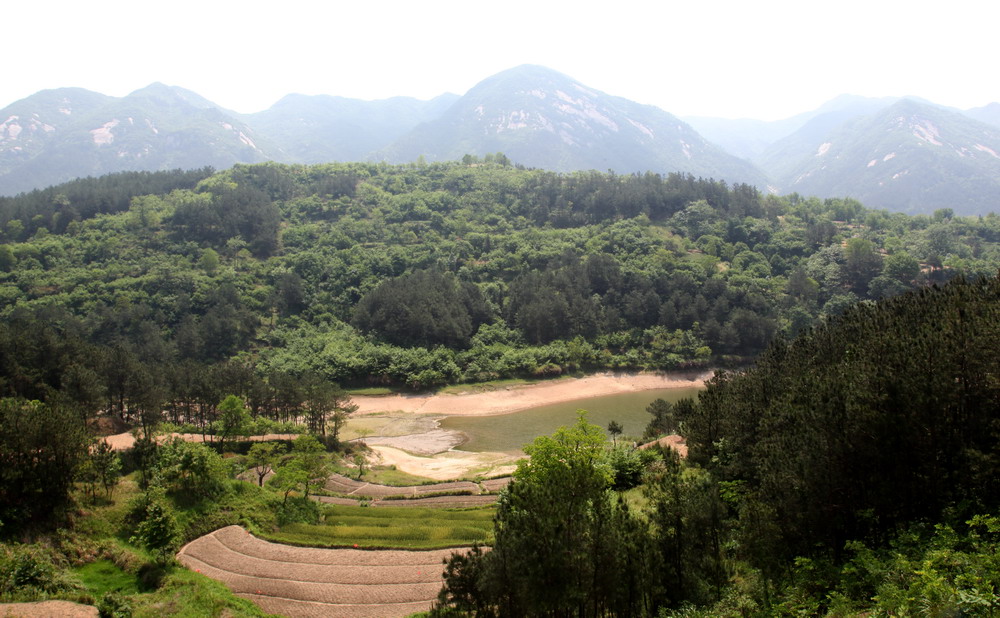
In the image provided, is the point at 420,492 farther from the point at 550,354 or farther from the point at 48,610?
the point at 550,354

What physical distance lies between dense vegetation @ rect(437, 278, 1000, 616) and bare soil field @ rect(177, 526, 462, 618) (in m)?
7.10

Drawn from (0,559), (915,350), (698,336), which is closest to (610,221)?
(698,336)

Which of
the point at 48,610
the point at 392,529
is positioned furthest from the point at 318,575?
the point at 48,610

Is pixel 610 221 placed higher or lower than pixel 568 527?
higher

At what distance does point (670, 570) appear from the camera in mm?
17359

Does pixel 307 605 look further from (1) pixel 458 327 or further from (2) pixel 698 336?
(2) pixel 698 336

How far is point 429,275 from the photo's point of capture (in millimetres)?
105688

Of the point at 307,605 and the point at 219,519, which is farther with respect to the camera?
the point at 219,519

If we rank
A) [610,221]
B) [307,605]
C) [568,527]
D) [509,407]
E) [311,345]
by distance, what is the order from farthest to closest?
[610,221] < [311,345] < [509,407] < [307,605] < [568,527]

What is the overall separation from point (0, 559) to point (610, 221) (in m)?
125

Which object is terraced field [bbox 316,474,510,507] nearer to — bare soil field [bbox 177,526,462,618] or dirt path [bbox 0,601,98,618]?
bare soil field [bbox 177,526,462,618]

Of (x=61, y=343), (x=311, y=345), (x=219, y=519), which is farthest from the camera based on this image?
(x=311, y=345)

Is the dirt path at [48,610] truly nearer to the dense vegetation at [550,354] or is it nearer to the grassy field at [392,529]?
the dense vegetation at [550,354]

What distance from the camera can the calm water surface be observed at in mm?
60562
